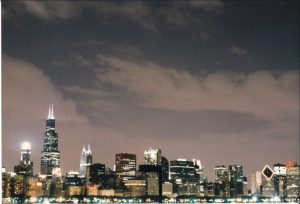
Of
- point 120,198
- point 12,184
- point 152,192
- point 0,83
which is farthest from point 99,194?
point 0,83

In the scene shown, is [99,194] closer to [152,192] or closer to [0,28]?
[152,192]

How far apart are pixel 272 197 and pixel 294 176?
9.16 meters

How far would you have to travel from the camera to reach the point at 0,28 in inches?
253

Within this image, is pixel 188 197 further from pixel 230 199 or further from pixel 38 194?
pixel 38 194

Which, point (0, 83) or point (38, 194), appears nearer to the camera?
point (0, 83)

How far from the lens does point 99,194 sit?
371ft

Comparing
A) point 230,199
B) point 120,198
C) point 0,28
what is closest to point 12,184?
point 120,198

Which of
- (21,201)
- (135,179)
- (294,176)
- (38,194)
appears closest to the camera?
(21,201)

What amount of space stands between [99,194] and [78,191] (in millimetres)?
5403

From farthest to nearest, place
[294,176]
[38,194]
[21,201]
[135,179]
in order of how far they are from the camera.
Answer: [294,176] < [135,179] < [38,194] < [21,201]

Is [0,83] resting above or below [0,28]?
below

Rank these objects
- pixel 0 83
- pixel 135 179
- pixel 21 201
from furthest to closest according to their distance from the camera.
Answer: pixel 135 179, pixel 21 201, pixel 0 83

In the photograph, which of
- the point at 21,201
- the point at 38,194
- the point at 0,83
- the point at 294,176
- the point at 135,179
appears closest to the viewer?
the point at 0,83

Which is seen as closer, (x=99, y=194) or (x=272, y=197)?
(x=99, y=194)
